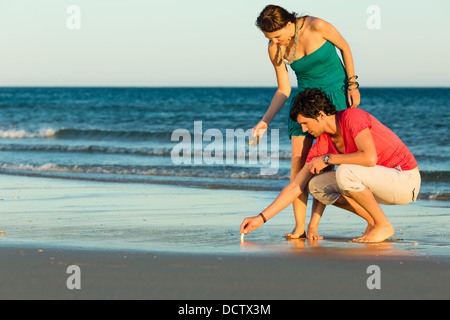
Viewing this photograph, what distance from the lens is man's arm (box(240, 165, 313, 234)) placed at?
434cm

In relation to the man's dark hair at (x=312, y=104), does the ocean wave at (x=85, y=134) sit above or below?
below

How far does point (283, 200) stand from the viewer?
14.5 feet

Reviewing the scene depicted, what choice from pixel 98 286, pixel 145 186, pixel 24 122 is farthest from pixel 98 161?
pixel 24 122

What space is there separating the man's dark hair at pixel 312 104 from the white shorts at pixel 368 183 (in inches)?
14.7

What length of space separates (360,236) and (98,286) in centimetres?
223

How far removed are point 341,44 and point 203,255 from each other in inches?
66.8

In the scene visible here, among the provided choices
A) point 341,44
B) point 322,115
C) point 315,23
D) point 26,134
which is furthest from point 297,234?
point 26,134

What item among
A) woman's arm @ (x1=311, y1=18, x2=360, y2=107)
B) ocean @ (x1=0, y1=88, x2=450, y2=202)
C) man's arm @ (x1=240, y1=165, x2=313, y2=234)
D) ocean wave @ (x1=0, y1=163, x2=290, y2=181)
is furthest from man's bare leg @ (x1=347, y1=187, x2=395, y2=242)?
ocean wave @ (x1=0, y1=163, x2=290, y2=181)

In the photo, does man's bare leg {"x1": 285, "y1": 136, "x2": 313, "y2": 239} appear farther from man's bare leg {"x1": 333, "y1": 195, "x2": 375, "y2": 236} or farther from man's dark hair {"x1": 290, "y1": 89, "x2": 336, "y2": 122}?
man's dark hair {"x1": 290, "y1": 89, "x2": 336, "y2": 122}

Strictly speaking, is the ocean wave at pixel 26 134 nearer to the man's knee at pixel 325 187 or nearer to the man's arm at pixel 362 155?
the man's knee at pixel 325 187

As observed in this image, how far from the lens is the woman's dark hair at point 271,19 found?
4215 mm

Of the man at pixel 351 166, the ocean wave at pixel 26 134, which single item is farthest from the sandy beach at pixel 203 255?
the ocean wave at pixel 26 134

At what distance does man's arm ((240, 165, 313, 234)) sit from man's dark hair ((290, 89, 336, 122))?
1.50 ft
